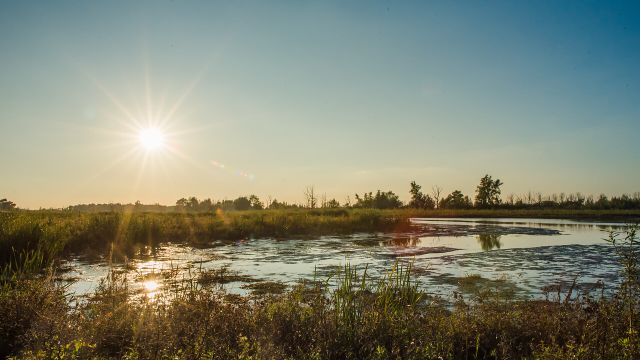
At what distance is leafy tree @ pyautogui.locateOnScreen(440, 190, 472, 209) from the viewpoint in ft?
310

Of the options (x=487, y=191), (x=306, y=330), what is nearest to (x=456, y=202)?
(x=487, y=191)

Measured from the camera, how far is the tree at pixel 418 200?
100812mm

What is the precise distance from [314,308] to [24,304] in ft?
13.2

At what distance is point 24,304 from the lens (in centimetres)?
578

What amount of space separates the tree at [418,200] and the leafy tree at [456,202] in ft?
9.92

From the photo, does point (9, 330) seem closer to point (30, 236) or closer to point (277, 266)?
point (277, 266)

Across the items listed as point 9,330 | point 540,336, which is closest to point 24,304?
point 9,330

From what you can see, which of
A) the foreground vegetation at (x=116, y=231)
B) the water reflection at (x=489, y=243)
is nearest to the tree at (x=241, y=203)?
the foreground vegetation at (x=116, y=231)

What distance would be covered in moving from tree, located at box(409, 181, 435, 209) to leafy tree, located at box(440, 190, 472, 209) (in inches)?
119

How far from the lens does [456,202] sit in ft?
316

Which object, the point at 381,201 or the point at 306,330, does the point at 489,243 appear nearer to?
the point at 306,330

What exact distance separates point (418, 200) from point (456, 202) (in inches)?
376

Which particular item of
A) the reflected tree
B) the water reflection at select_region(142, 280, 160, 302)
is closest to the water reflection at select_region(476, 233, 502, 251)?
the reflected tree

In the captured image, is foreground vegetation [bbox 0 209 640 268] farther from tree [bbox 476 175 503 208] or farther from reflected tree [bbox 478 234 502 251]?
tree [bbox 476 175 503 208]
